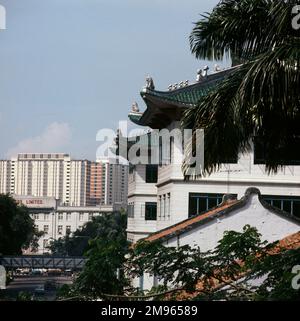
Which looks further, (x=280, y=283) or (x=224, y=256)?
(x=224, y=256)

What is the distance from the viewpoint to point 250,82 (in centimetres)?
914

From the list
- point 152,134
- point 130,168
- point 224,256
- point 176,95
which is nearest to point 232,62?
point 224,256

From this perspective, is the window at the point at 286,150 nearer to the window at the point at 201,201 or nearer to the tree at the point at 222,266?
the tree at the point at 222,266

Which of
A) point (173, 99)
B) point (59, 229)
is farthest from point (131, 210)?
point (59, 229)

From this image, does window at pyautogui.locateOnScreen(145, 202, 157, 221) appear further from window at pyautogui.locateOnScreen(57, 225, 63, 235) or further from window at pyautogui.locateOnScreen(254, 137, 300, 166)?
window at pyautogui.locateOnScreen(57, 225, 63, 235)

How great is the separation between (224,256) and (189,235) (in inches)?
263

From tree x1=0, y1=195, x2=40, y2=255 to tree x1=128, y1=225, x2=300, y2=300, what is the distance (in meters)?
34.6

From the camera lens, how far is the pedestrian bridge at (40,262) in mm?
44781

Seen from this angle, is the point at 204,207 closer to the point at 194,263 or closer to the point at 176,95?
the point at 176,95

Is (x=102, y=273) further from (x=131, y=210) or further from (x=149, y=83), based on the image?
(x=131, y=210)

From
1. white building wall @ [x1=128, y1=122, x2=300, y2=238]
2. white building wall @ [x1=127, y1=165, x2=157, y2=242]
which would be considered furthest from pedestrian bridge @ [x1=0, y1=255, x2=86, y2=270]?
white building wall @ [x1=128, y1=122, x2=300, y2=238]

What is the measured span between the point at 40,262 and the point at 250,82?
44.3 meters

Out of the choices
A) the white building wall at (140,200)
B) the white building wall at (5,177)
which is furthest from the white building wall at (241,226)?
the white building wall at (5,177)

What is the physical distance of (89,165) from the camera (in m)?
56.8
